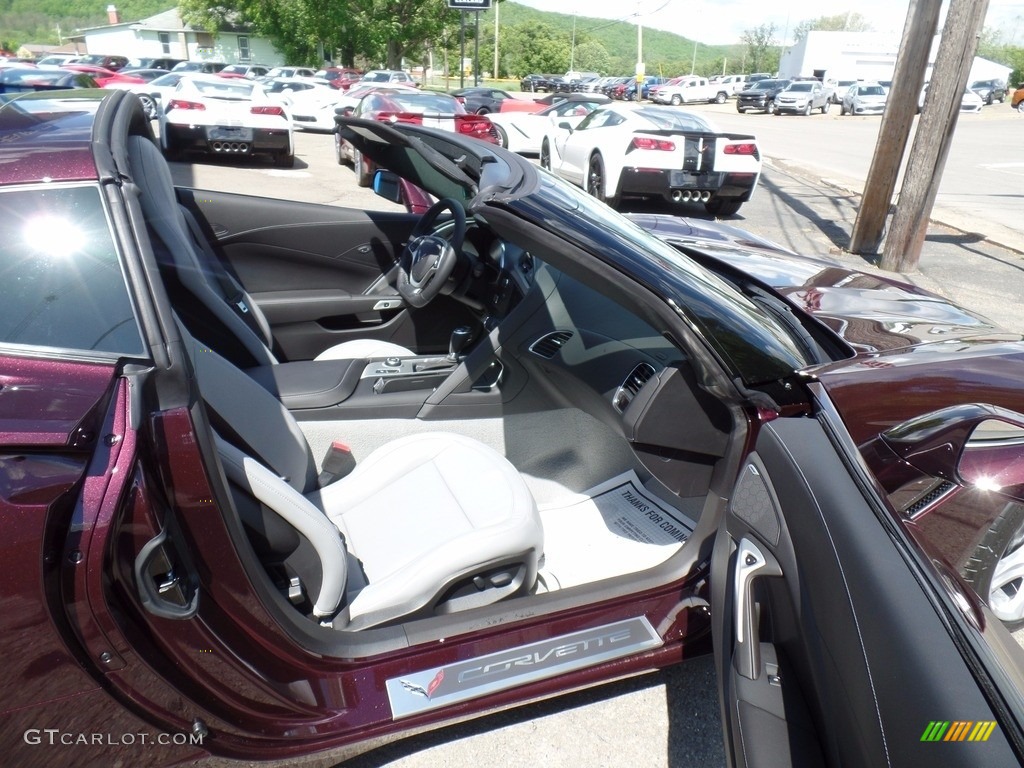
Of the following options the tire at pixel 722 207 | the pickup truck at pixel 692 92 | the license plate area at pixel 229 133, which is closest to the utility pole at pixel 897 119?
the tire at pixel 722 207

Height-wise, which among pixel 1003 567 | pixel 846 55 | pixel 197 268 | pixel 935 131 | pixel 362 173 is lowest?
pixel 1003 567

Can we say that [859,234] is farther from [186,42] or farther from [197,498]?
[186,42]

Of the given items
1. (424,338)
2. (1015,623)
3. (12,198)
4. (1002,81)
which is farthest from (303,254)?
(1002,81)

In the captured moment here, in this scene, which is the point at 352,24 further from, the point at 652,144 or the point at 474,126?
the point at 652,144

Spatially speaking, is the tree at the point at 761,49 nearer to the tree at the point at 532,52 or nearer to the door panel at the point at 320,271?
the tree at the point at 532,52

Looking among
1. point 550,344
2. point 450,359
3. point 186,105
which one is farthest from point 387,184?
point 186,105

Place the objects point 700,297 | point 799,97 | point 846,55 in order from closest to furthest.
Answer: point 700,297, point 799,97, point 846,55

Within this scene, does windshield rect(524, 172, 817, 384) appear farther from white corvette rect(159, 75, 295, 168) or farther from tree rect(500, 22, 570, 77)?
tree rect(500, 22, 570, 77)

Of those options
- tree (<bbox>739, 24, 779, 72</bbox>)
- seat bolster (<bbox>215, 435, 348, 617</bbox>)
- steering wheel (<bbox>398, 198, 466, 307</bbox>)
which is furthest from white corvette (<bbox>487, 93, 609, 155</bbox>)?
tree (<bbox>739, 24, 779, 72</bbox>)

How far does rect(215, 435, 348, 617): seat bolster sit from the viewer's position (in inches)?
64.1

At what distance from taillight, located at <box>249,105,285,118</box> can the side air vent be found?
35.9 ft

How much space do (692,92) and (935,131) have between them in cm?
3752

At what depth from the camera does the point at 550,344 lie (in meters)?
2.52

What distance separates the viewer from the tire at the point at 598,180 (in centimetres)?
916
